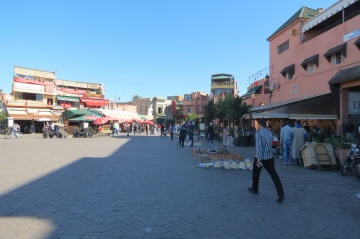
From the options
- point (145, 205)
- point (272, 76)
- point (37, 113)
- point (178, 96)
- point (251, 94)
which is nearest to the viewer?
point (145, 205)

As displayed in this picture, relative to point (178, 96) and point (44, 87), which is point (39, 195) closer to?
point (44, 87)

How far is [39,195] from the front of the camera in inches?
244

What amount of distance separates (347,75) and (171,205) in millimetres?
11775

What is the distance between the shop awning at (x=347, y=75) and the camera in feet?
43.1

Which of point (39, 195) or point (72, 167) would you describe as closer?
point (39, 195)

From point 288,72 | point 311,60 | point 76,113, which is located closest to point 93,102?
point 76,113

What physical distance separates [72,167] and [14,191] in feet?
11.7

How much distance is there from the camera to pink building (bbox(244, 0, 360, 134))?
1438cm

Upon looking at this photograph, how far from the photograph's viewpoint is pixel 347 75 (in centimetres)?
1384

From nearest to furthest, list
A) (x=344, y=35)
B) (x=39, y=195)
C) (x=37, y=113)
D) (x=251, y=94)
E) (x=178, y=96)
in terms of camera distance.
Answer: (x=39, y=195), (x=344, y=35), (x=251, y=94), (x=37, y=113), (x=178, y=96)

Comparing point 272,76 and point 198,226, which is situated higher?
point 272,76

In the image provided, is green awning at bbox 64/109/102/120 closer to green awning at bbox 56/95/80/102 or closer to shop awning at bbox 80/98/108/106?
green awning at bbox 56/95/80/102

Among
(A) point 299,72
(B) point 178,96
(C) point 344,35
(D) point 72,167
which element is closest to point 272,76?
(A) point 299,72

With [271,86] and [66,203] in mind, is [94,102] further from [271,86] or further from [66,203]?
[66,203]
